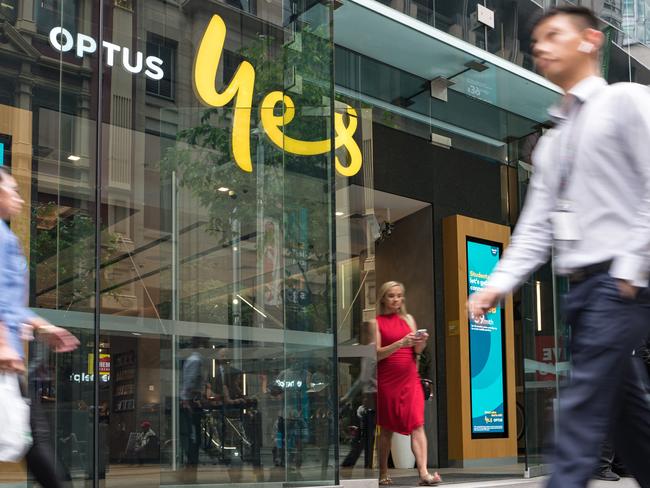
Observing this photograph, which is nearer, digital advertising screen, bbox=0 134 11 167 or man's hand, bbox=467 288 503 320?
man's hand, bbox=467 288 503 320

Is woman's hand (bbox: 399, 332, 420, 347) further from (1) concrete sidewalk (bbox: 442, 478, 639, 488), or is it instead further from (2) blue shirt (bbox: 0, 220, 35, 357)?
(2) blue shirt (bbox: 0, 220, 35, 357)

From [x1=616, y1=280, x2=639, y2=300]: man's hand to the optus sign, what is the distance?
4.85m

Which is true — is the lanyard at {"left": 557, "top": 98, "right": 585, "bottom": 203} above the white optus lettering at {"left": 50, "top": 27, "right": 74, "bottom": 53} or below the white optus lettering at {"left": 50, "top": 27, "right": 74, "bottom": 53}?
below

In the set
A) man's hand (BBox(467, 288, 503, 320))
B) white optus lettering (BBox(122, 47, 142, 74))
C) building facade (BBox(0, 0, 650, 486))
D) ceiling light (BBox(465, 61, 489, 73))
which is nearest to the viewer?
man's hand (BBox(467, 288, 503, 320))

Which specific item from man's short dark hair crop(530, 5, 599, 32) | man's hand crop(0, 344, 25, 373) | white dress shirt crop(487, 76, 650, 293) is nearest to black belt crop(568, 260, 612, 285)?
white dress shirt crop(487, 76, 650, 293)

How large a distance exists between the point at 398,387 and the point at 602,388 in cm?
567

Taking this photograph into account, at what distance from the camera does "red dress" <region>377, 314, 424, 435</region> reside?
26.7 feet

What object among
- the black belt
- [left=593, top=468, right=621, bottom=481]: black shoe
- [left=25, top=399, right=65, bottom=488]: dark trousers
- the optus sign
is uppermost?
the optus sign

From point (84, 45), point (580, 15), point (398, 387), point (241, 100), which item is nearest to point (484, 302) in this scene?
point (580, 15)

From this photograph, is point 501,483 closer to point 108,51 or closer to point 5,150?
point 108,51

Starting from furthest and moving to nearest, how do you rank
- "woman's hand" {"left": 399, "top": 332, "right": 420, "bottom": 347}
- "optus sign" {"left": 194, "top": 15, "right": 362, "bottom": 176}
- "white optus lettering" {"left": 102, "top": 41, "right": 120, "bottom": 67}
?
"woman's hand" {"left": 399, "top": 332, "right": 420, "bottom": 347}
"optus sign" {"left": 194, "top": 15, "right": 362, "bottom": 176}
"white optus lettering" {"left": 102, "top": 41, "right": 120, "bottom": 67}

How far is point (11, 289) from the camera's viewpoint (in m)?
3.81

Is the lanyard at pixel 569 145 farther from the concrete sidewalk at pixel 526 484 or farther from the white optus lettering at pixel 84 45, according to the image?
the concrete sidewalk at pixel 526 484

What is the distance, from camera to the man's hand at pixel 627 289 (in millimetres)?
2613
